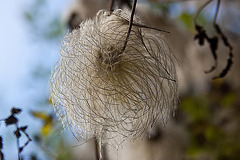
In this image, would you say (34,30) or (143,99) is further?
(34,30)

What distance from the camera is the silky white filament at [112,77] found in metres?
0.62

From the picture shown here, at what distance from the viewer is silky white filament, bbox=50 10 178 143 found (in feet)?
2.02

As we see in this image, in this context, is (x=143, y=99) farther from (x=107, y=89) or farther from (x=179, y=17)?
(x=179, y=17)

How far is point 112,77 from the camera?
2.03 ft

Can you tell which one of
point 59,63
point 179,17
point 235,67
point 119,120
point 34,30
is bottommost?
point 119,120

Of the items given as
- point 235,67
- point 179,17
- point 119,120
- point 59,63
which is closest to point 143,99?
point 119,120

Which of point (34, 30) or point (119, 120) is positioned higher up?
point (34, 30)

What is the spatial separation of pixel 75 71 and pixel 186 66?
1571 millimetres

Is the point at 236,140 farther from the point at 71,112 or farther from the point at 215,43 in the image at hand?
the point at 71,112

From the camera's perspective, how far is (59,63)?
25.9 inches

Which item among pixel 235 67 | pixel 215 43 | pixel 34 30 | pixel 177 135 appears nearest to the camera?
pixel 215 43

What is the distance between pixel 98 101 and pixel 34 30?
2.11 metres

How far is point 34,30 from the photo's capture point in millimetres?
2607

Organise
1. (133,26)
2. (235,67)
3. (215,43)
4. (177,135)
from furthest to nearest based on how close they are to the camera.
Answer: (235,67) → (177,135) → (215,43) → (133,26)
